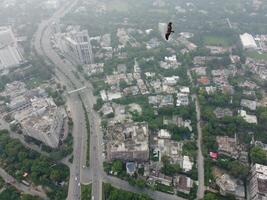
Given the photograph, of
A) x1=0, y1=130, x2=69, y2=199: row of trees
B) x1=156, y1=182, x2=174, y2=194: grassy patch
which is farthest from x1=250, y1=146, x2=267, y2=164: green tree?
x1=0, y1=130, x2=69, y2=199: row of trees

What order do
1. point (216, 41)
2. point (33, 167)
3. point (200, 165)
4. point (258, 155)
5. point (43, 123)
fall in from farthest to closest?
point (216, 41), point (43, 123), point (33, 167), point (200, 165), point (258, 155)

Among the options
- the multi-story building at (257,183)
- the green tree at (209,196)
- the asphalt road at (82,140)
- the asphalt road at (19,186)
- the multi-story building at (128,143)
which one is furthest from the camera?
the multi-story building at (128,143)

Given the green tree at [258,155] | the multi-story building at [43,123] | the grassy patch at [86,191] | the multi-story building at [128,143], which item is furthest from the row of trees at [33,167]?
the green tree at [258,155]

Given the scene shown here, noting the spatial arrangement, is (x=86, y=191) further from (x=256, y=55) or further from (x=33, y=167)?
(x=256, y=55)

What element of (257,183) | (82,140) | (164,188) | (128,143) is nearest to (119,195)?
(164,188)

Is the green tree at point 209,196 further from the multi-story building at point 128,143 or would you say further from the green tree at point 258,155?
the multi-story building at point 128,143

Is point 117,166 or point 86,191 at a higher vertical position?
point 117,166

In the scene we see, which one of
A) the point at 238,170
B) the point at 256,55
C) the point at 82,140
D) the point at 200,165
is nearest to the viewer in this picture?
the point at 238,170
